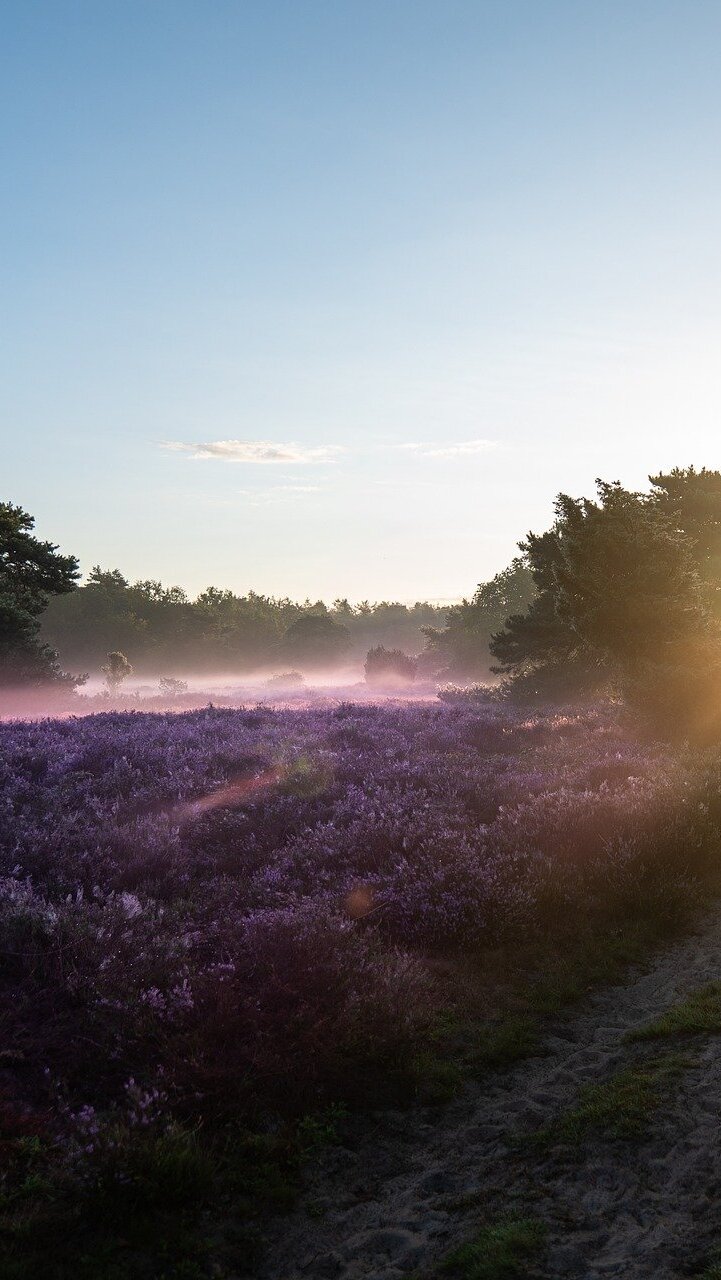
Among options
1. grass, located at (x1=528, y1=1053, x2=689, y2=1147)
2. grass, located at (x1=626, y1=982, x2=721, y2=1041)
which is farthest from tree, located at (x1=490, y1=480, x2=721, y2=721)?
grass, located at (x1=528, y1=1053, x2=689, y2=1147)

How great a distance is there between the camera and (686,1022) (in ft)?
19.4

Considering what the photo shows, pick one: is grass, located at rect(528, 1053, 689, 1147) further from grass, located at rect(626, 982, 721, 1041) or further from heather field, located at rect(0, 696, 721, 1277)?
heather field, located at rect(0, 696, 721, 1277)

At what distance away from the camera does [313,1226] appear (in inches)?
162

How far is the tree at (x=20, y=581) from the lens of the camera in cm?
3241

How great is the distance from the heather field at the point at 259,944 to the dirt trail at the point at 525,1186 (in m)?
0.24

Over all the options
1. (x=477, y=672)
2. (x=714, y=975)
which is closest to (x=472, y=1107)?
(x=714, y=975)

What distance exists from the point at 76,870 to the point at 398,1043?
4.10 meters

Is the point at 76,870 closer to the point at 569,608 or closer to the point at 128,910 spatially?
the point at 128,910

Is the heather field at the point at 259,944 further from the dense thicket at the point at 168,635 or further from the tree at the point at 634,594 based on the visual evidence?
the dense thicket at the point at 168,635

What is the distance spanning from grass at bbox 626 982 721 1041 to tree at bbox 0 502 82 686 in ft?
103

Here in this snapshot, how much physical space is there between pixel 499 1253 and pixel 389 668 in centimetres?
5109

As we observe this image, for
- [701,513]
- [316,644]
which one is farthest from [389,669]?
[316,644]

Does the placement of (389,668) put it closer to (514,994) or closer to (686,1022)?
(514,994)

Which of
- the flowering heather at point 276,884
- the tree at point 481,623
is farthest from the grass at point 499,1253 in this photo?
the tree at point 481,623
